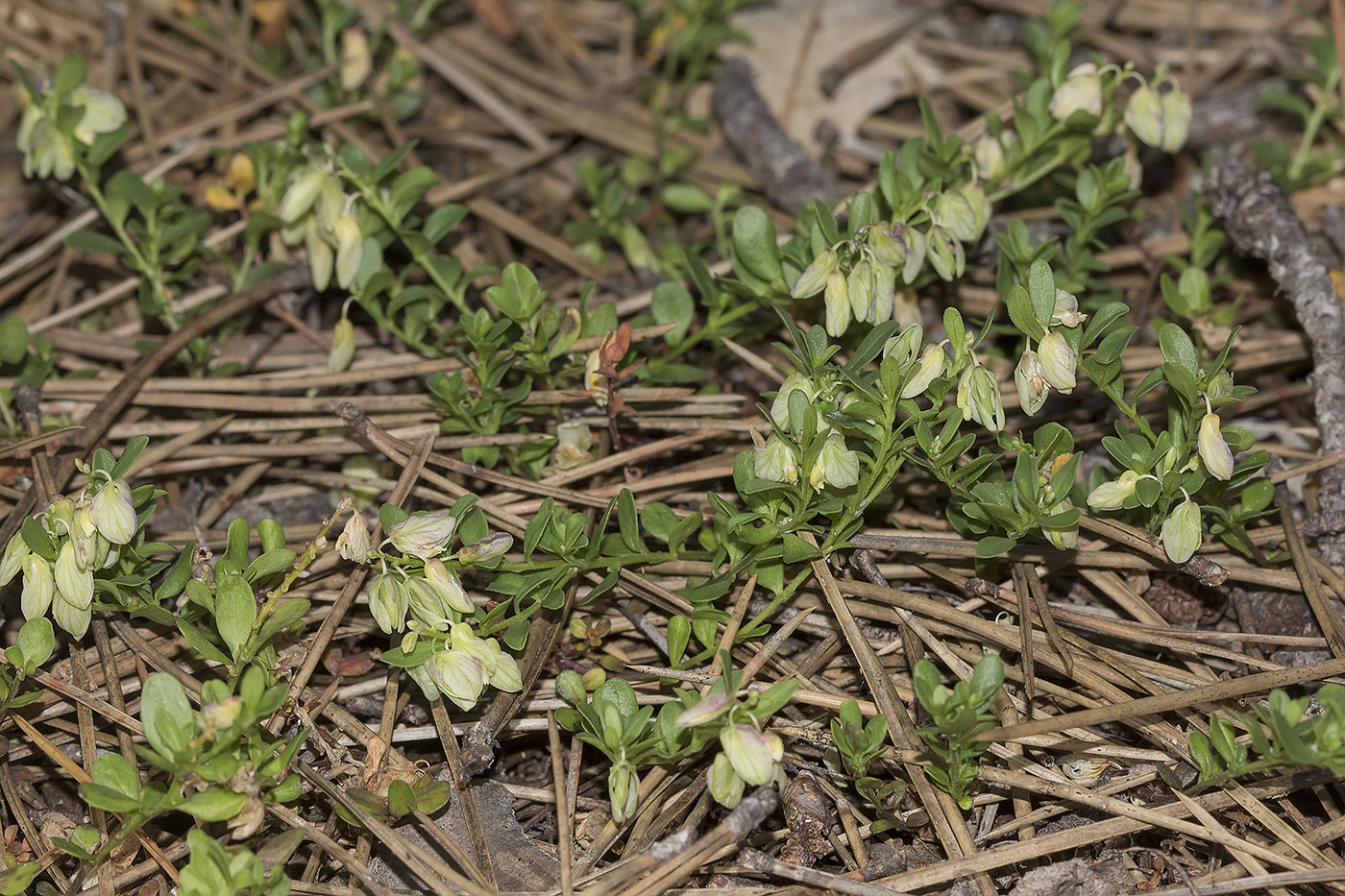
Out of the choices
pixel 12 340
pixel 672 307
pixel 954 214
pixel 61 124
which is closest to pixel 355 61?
pixel 61 124

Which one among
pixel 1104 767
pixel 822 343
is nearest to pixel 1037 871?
pixel 1104 767

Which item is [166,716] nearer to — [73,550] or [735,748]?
[73,550]

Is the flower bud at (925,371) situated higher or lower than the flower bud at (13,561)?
higher

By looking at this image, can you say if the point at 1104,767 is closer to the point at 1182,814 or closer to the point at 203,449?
the point at 1182,814

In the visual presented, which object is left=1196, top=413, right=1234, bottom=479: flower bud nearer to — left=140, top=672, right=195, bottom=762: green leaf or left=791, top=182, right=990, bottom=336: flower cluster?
left=791, top=182, right=990, bottom=336: flower cluster

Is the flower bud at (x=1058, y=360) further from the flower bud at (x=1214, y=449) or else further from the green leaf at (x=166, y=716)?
the green leaf at (x=166, y=716)

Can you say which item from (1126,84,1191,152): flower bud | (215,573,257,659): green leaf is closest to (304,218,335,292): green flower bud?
(215,573,257,659): green leaf

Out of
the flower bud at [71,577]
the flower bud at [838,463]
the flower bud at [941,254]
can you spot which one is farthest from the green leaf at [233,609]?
the flower bud at [941,254]
